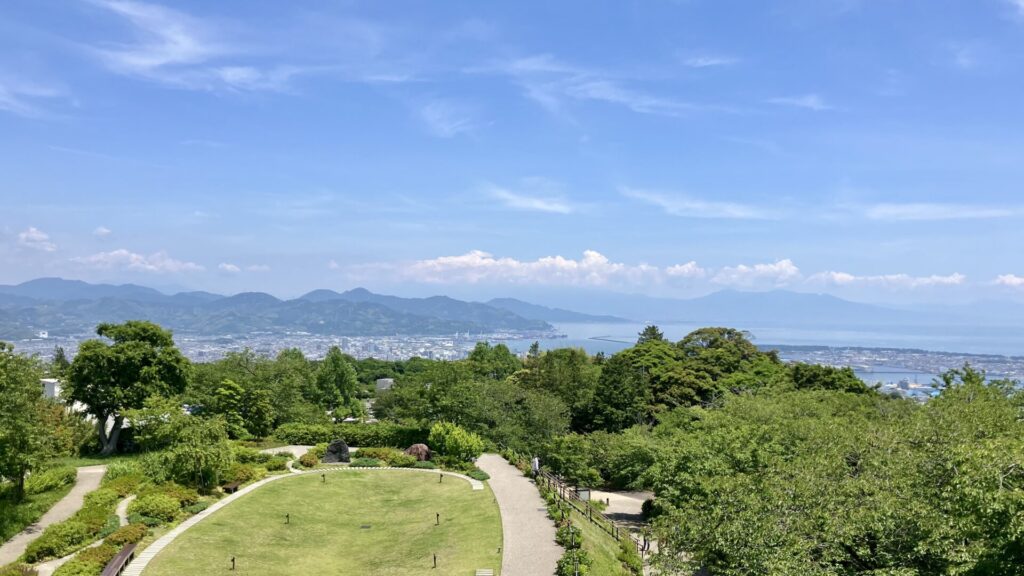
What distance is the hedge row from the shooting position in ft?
154

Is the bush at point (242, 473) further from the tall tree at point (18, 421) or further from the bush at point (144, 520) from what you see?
the tall tree at point (18, 421)

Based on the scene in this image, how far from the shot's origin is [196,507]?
27.9m

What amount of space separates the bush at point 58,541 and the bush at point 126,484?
5757 mm

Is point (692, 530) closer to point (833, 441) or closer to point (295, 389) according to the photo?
point (833, 441)

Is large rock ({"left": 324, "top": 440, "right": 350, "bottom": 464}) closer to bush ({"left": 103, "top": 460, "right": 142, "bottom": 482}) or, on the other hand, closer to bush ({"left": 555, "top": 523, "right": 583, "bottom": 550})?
bush ({"left": 103, "top": 460, "right": 142, "bottom": 482})

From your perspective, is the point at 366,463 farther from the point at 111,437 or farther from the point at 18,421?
the point at 18,421

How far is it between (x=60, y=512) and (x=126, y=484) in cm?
294

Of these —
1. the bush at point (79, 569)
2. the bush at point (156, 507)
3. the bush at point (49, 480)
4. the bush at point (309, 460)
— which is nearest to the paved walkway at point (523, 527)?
the bush at point (309, 460)

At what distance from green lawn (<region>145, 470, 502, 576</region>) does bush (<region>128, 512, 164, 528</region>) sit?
67.7 inches

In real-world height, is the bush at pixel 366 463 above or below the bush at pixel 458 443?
below

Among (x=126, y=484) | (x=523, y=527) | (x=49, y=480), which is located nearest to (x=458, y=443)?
(x=523, y=527)

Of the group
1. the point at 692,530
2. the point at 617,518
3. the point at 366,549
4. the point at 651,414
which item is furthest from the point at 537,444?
the point at 692,530

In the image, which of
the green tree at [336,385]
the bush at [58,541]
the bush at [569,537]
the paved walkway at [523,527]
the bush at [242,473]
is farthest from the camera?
the green tree at [336,385]

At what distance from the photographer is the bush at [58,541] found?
21.2 meters
